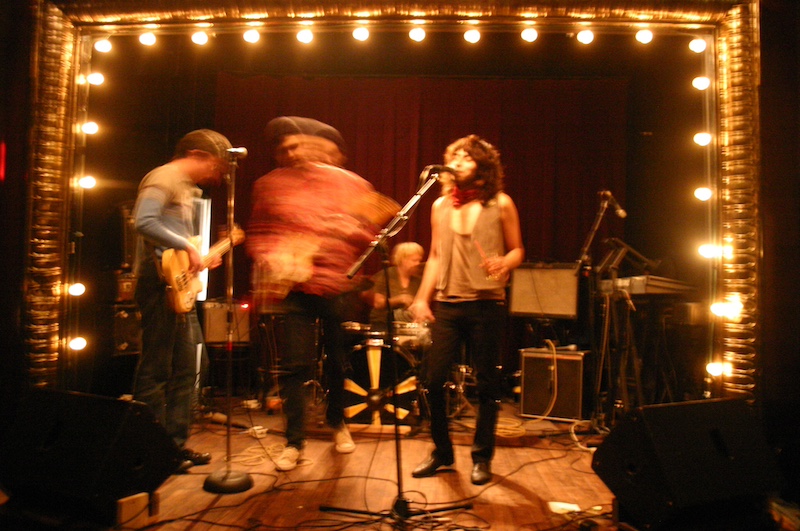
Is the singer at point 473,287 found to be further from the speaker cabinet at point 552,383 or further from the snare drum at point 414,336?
the speaker cabinet at point 552,383

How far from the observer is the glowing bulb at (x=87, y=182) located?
3637 millimetres

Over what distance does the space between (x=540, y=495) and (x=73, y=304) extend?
295 cm

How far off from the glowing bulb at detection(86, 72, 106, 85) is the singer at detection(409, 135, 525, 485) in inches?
92.8

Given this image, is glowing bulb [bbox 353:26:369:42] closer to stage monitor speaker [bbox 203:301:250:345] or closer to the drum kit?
the drum kit

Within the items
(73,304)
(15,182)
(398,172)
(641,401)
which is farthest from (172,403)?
(398,172)

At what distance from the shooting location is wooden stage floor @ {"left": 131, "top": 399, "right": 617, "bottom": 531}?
2.55 meters

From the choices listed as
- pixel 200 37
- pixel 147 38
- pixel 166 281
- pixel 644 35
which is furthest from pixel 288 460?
pixel 644 35

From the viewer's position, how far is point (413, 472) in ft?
10.3

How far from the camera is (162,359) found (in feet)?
10.3

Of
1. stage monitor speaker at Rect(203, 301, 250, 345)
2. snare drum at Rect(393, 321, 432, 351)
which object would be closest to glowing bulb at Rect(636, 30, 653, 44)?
snare drum at Rect(393, 321, 432, 351)

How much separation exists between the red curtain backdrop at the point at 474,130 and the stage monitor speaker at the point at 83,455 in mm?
4149

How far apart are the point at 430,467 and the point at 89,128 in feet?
9.79

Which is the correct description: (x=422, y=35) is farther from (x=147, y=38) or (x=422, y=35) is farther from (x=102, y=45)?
(x=102, y=45)

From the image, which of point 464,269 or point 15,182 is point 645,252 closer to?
point 464,269
